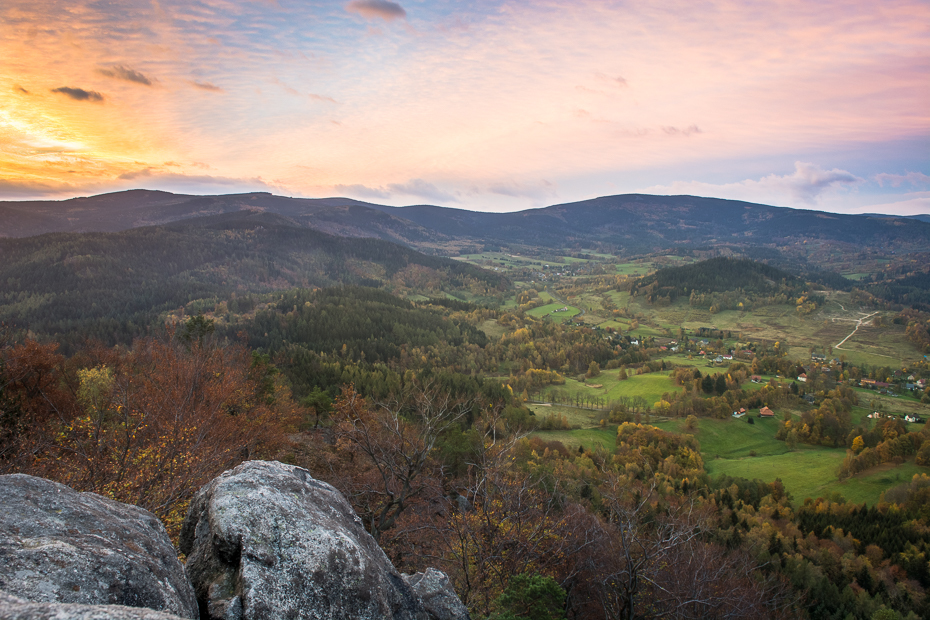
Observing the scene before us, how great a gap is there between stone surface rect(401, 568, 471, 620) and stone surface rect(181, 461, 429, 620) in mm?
1361

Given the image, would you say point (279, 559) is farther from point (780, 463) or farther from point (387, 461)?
point (780, 463)

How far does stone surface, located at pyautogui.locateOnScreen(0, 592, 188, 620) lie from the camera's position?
186 inches

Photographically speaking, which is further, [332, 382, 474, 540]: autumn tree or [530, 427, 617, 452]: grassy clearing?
[530, 427, 617, 452]: grassy clearing

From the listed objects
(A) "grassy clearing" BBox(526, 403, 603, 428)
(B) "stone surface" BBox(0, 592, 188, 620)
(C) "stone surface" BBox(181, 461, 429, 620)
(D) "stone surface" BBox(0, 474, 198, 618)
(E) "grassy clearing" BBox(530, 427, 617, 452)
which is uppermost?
(B) "stone surface" BBox(0, 592, 188, 620)

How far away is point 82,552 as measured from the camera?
7.00 meters

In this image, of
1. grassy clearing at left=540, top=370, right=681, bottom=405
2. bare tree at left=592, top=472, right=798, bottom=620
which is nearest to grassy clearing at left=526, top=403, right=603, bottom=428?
grassy clearing at left=540, top=370, right=681, bottom=405

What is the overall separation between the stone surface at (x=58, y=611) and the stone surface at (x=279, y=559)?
12.8 feet

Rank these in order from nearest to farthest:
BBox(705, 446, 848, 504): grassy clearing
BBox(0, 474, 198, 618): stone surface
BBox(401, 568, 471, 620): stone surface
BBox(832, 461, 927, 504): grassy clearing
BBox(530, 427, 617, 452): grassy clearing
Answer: BBox(0, 474, 198, 618): stone surface → BBox(401, 568, 471, 620): stone surface → BBox(832, 461, 927, 504): grassy clearing → BBox(705, 446, 848, 504): grassy clearing → BBox(530, 427, 617, 452): grassy clearing

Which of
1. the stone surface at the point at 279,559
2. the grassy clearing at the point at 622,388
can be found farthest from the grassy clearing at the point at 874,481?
the stone surface at the point at 279,559

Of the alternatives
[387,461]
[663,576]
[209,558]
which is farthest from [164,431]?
[663,576]

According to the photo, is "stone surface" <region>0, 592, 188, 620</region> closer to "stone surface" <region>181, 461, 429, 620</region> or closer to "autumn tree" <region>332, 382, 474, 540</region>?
"stone surface" <region>181, 461, 429, 620</region>

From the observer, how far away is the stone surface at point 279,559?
8719 mm

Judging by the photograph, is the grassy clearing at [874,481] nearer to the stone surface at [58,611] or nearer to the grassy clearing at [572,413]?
the grassy clearing at [572,413]

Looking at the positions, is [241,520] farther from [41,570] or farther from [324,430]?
[324,430]
